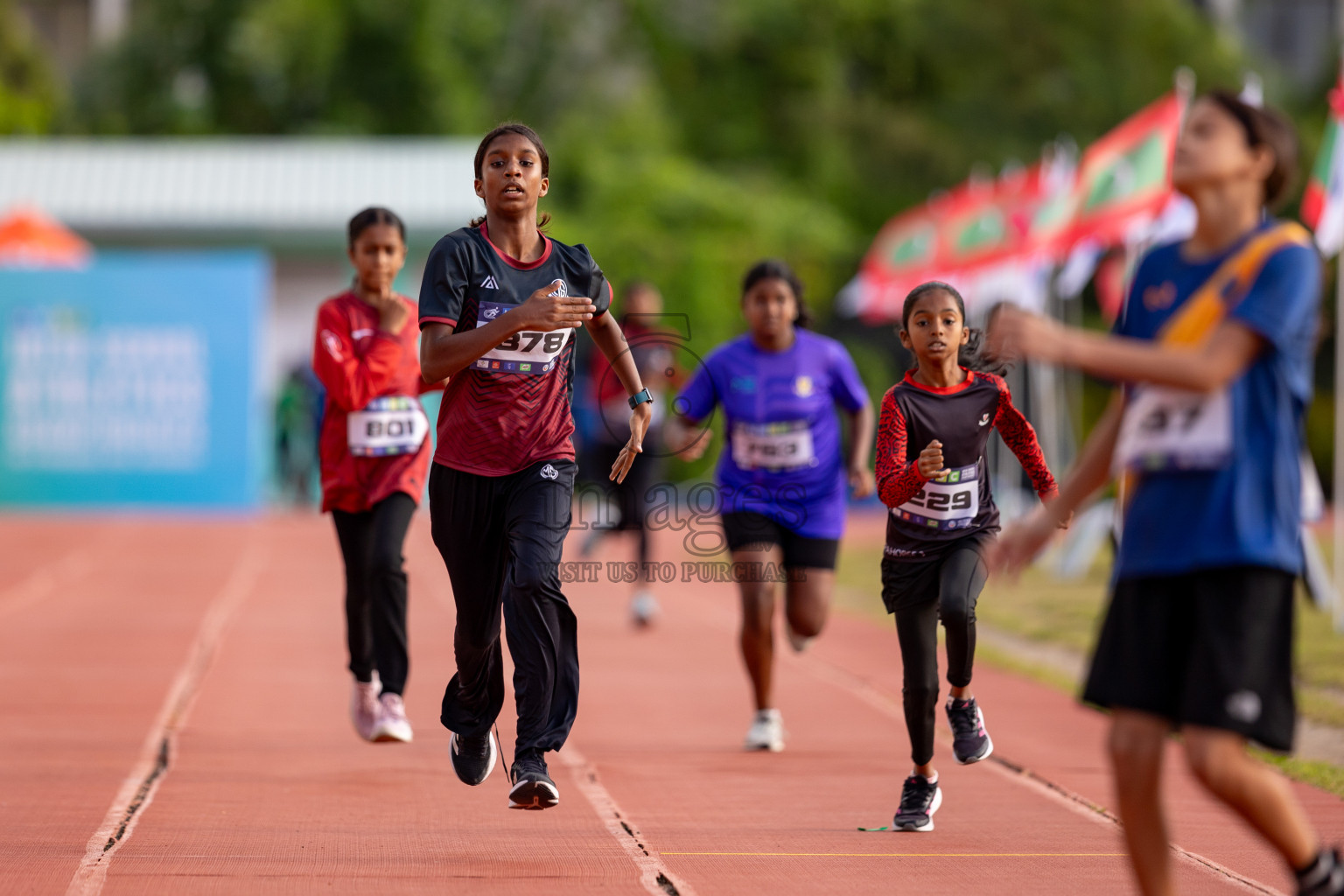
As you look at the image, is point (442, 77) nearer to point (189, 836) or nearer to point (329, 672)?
point (329, 672)

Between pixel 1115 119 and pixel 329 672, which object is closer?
pixel 329 672

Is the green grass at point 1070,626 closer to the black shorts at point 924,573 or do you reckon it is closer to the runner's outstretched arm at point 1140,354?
the black shorts at point 924,573

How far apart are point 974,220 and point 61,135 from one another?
1135 inches

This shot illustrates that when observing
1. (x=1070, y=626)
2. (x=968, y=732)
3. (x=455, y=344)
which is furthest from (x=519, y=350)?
(x=1070, y=626)

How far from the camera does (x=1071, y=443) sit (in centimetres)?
2364

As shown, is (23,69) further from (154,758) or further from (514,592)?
(514,592)

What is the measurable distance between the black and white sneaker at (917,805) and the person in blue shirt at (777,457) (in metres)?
1.72

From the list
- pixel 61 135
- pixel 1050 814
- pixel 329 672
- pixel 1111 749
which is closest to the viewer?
pixel 1111 749

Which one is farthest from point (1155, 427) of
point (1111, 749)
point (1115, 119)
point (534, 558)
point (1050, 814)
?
point (1115, 119)

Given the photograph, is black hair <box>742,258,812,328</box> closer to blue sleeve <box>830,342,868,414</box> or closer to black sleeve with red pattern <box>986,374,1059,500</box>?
blue sleeve <box>830,342,868,414</box>

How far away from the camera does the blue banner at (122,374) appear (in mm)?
23531

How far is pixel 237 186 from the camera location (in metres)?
28.3

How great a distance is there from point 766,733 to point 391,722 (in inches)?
64.1

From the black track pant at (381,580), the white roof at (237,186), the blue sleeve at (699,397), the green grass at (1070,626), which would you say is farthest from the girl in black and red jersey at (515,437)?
the white roof at (237,186)
